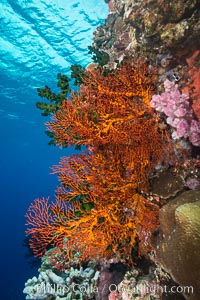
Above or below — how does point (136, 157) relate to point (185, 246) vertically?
above

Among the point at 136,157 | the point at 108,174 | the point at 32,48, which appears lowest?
the point at 108,174

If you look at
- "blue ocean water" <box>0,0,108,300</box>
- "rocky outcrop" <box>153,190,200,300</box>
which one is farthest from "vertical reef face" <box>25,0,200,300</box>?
"blue ocean water" <box>0,0,108,300</box>

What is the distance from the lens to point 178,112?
14.8 feet

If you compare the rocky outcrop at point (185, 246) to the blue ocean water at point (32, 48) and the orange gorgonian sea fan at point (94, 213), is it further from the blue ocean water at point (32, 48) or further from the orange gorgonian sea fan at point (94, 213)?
the blue ocean water at point (32, 48)

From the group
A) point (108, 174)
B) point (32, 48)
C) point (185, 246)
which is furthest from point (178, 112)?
point (32, 48)

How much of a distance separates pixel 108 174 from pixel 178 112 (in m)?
1.79

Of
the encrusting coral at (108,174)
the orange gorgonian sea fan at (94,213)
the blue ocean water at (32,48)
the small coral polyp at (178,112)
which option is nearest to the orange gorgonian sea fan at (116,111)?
the encrusting coral at (108,174)

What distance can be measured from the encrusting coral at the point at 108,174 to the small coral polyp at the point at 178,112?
1.16 ft

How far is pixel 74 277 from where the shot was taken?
596cm

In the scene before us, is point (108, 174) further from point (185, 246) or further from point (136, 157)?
point (185, 246)

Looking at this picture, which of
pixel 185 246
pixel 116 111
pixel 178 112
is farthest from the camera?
pixel 116 111

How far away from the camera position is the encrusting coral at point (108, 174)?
4668 mm

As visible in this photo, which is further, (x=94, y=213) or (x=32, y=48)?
(x=32, y=48)

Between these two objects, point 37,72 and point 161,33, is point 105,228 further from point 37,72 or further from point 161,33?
point 37,72
